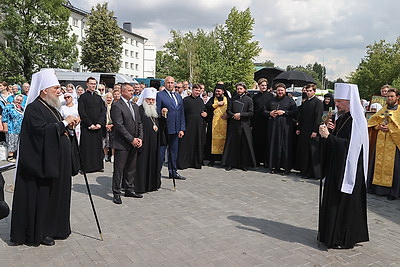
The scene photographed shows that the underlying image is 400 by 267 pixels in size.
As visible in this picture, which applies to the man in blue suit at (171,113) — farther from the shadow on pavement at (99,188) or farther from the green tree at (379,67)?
the green tree at (379,67)

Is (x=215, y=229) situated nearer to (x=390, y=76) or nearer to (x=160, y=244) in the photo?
(x=160, y=244)

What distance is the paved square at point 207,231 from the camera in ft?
13.9

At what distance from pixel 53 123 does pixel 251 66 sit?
116 ft

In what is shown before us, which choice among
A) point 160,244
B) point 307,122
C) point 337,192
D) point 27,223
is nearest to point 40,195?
point 27,223

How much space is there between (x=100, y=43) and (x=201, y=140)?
125ft

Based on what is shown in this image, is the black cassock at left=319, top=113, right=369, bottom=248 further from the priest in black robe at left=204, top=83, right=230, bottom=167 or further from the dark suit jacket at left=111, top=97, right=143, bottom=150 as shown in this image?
the priest in black robe at left=204, top=83, right=230, bottom=167

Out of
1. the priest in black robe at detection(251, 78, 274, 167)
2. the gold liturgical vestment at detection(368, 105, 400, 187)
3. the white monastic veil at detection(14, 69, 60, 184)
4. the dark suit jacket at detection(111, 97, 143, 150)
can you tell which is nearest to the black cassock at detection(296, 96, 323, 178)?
the priest in black robe at detection(251, 78, 274, 167)

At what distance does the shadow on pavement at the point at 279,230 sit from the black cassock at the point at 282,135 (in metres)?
3.66

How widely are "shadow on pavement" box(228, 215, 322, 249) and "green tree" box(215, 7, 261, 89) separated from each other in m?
32.9

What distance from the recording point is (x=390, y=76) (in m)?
33.6

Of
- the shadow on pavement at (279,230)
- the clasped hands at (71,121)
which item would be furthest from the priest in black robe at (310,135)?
the clasped hands at (71,121)

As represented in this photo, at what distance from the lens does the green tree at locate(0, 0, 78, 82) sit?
3127 centimetres

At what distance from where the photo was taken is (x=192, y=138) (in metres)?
9.60

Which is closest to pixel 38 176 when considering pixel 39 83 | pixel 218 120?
pixel 39 83
